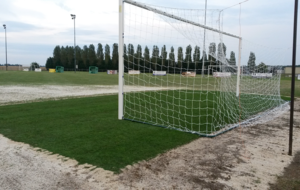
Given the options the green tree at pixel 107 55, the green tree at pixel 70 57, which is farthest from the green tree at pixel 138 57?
the green tree at pixel 70 57

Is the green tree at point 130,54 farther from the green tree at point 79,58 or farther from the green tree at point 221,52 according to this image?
the green tree at point 79,58

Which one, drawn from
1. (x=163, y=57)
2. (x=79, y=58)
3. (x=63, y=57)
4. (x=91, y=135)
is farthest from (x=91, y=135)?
(x=63, y=57)

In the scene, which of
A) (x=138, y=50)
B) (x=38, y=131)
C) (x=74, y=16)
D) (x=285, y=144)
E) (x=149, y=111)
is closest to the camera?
(x=285, y=144)

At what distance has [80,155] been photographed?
4.11 m

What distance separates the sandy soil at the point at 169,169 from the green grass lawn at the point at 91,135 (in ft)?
0.74

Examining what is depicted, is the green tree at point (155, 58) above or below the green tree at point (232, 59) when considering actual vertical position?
below

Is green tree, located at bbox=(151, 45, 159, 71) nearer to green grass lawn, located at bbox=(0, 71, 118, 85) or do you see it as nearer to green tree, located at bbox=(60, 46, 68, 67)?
green grass lawn, located at bbox=(0, 71, 118, 85)

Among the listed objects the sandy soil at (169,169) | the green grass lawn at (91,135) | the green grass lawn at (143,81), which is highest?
the green grass lawn at (143,81)

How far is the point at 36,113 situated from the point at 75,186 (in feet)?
17.0

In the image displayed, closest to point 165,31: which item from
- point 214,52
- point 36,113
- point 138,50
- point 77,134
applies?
point 138,50

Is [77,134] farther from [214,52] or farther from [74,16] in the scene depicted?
[74,16]

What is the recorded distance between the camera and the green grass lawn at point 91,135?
4.16 metres

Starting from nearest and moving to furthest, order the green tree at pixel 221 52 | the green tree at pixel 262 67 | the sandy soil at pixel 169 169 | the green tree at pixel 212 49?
the sandy soil at pixel 169 169, the green tree at pixel 212 49, the green tree at pixel 221 52, the green tree at pixel 262 67

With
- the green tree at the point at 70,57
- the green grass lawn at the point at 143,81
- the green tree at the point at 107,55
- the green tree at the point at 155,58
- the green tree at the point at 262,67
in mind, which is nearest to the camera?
the green tree at the point at 155,58
